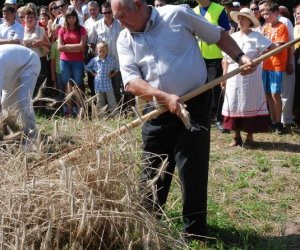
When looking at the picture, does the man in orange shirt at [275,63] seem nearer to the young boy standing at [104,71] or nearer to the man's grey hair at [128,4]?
the young boy standing at [104,71]

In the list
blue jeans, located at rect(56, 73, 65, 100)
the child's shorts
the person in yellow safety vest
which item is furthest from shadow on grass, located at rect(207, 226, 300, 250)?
blue jeans, located at rect(56, 73, 65, 100)

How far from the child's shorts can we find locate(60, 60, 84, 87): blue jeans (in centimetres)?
287

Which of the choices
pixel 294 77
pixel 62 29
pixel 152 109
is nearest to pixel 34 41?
pixel 62 29

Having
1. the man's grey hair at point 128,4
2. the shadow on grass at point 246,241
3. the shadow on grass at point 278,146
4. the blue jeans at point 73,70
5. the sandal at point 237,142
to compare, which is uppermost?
the man's grey hair at point 128,4

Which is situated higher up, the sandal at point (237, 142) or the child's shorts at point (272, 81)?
the child's shorts at point (272, 81)

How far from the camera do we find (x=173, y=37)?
3900mm

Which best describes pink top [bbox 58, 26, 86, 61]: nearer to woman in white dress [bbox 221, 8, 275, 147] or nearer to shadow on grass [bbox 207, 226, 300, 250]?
woman in white dress [bbox 221, 8, 275, 147]

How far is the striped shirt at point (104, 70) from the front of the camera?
8.65 metres

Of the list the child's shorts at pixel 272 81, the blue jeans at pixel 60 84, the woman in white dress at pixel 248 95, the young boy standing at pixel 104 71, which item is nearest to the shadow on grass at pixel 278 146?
the woman in white dress at pixel 248 95

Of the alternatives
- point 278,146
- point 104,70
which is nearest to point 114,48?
point 104,70

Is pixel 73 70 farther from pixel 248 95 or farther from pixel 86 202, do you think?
pixel 86 202

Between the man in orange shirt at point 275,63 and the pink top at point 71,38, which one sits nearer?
the man in orange shirt at point 275,63

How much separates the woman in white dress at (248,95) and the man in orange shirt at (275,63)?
699 mm

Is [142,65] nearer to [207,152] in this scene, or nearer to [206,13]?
[207,152]
